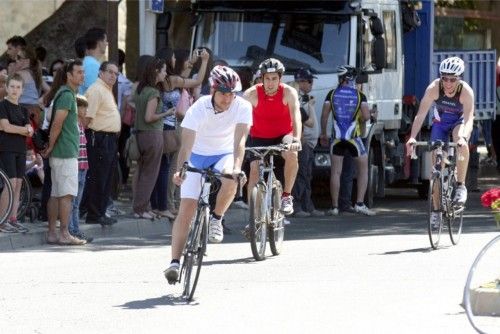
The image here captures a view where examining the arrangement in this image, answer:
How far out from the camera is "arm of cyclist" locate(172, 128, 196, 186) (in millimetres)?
11594

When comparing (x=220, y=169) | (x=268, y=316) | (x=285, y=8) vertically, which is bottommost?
(x=268, y=316)

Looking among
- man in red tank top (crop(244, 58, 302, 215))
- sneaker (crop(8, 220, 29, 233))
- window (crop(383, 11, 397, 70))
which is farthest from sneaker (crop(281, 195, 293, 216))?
window (crop(383, 11, 397, 70))

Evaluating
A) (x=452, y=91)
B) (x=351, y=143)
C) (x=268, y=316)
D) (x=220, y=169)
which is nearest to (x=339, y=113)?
(x=351, y=143)

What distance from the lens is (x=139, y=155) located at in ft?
59.2

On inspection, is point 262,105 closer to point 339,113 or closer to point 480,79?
point 339,113

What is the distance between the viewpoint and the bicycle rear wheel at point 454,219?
51.8 feet

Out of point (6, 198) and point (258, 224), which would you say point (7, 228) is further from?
point (258, 224)

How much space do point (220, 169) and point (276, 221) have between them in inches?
101

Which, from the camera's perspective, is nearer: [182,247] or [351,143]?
[182,247]

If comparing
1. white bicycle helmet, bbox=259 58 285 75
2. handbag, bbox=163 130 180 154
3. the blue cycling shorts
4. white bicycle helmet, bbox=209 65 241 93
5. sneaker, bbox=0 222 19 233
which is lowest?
sneaker, bbox=0 222 19 233

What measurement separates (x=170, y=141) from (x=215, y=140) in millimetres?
5992

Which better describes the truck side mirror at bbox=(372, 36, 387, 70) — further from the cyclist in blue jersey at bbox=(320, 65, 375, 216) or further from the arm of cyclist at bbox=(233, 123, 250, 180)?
the arm of cyclist at bbox=(233, 123, 250, 180)

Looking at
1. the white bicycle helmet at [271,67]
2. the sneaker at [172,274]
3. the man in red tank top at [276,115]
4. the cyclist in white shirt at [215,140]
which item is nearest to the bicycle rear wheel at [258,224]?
the man in red tank top at [276,115]

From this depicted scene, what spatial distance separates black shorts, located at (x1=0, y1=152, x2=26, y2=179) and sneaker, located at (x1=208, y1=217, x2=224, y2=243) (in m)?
4.08
